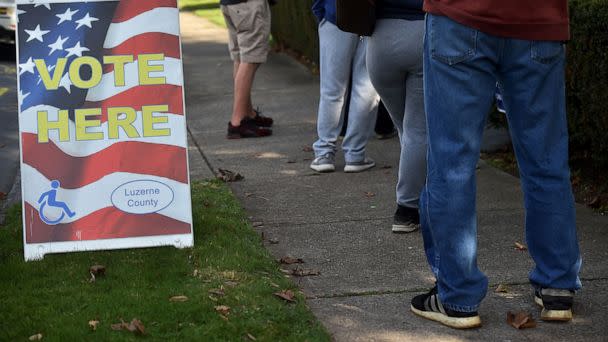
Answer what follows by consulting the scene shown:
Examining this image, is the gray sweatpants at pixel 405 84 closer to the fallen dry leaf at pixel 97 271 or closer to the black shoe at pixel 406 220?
the black shoe at pixel 406 220

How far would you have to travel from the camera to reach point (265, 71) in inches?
588

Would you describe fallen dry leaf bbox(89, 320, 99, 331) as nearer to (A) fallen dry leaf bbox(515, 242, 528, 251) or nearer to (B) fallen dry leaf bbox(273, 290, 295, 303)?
(B) fallen dry leaf bbox(273, 290, 295, 303)

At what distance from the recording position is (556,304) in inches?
186

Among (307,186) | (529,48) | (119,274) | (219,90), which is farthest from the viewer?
(219,90)

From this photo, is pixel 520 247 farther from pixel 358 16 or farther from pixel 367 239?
pixel 358 16

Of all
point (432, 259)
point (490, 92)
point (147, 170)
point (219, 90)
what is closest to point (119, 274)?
point (147, 170)

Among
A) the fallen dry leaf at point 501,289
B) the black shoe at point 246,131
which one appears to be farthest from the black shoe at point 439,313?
the black shoe at point 246,131

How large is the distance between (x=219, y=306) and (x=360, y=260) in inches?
46.1

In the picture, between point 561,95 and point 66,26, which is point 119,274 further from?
point 561,95

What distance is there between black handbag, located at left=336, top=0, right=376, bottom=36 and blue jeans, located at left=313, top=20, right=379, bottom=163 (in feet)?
6.52

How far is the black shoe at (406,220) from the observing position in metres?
6.33

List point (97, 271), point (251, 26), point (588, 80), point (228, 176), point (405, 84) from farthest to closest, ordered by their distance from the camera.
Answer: point (251, 26)
point (228, 176)
point (588, 80)
point (405, 84)
point (97, 271)

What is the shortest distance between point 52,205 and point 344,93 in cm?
299

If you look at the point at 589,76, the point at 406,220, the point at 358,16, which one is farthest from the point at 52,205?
the point at 589,76
